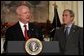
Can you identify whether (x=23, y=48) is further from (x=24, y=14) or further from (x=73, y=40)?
(x=73, y=40)

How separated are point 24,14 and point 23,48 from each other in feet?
2.12

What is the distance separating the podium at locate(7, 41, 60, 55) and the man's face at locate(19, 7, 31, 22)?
0.57 m

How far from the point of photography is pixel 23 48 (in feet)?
7.25

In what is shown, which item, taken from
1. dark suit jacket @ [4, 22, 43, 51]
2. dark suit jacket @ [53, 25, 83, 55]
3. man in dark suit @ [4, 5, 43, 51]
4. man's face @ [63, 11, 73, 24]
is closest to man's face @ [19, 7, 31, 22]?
man in dark suit @ [4, 5, 43, 51]

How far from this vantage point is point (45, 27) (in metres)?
7.61

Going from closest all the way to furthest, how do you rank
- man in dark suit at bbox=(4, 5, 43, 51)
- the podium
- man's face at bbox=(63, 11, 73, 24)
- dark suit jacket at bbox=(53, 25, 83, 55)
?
the podium → man in dark suit at bbox=(4, 5, 43, 51) → dark suit jacket at bbox=(53, 25, 83, 55) → man's face at bbox=(63, 11, 73, 24)

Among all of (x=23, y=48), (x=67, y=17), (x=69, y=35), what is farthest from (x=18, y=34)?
(x=67, y=17)

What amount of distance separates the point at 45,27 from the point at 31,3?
0.88 m

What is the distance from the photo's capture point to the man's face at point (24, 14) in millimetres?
2740

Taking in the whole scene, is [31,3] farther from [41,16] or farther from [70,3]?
[70,3]

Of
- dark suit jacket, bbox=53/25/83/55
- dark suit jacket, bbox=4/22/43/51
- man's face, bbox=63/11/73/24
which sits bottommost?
dark suit jacket, bbox=53/25/83/55

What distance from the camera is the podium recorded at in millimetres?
2186

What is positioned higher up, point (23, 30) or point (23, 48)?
point (23, 30)

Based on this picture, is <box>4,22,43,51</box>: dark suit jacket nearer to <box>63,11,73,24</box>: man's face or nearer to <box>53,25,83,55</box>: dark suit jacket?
<box>53,25,83,55</box>: dark suit jacket
